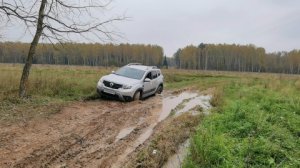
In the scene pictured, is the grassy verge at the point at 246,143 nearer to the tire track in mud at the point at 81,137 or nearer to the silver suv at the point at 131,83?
the tire track in mud at the point at 81,137

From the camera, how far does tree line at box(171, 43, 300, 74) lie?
128 metres

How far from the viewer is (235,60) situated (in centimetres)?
13100

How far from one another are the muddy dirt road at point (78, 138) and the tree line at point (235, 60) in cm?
11590

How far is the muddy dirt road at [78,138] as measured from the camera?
7.21 metres

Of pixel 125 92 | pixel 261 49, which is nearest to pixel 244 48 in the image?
pixel 261 49

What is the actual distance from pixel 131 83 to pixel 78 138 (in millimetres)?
8432

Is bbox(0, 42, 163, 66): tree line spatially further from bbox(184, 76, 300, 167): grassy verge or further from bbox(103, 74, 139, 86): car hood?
bbox(184, 76, 300, 167): grassy verge

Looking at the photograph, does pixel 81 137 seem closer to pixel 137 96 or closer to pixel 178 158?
pixel 178 158

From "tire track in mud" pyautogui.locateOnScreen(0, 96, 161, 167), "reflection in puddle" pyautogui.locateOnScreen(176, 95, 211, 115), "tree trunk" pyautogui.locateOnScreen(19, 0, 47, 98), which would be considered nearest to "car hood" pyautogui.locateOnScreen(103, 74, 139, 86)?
"reflection in puddle" pyautogui.locateOnScreen(176, 95, 211, 115)

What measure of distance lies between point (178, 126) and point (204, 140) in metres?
2.91

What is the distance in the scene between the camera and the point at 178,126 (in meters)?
10.7

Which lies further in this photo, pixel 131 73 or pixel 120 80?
pixel 131 73

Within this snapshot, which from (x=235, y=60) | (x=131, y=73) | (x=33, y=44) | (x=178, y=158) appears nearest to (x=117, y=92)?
(x=131, y=73)

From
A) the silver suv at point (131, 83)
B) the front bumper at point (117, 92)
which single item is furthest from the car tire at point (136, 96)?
the front bumper at point (117, 92)
